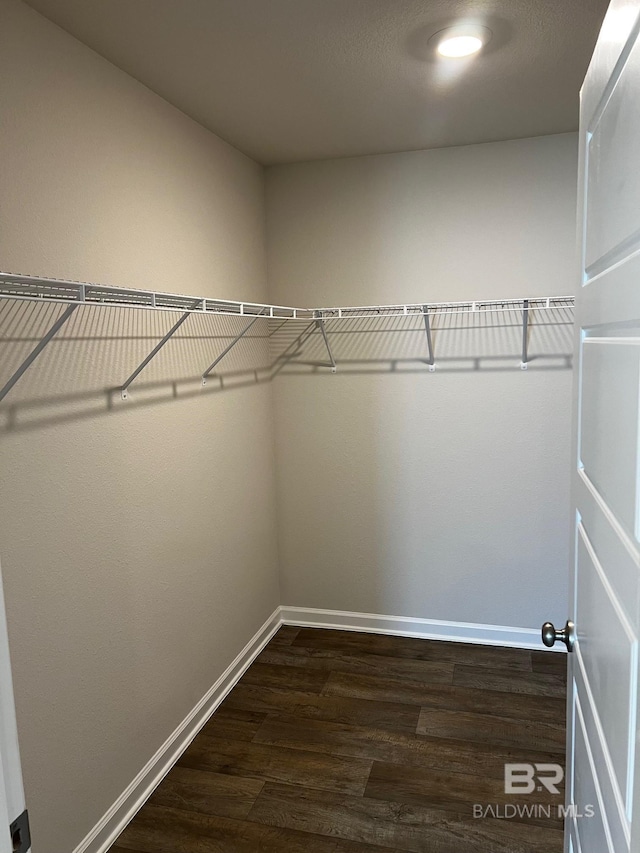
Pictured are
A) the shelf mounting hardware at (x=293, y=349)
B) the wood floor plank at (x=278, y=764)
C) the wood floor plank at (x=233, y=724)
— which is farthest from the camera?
the shelf mounting hardware at (x=293, y=349)

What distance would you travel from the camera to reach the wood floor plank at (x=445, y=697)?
2.70m

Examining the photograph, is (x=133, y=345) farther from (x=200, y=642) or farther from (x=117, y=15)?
(x=200, y=642)

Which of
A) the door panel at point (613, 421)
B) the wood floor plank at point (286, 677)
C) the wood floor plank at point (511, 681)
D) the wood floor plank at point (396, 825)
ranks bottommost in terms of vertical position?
the wood floor plank at point (396, 825)

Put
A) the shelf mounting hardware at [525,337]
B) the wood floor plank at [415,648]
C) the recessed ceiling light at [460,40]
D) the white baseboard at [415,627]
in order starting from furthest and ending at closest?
the white baseboard at [415,627] → the wood floor plank at [415,648] → the shelf mounting hardware at [525,337] → the recessed ceiling light at [460,40]

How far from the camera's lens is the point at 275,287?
339 centimetres

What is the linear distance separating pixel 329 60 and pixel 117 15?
66 cm

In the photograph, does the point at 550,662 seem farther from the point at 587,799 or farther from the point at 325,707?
the point at 587,799

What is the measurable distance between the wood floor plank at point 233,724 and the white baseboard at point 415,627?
→ 845mm

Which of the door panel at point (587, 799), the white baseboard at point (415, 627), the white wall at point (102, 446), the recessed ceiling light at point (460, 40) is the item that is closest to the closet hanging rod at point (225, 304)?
the white wall at point (102, 446)

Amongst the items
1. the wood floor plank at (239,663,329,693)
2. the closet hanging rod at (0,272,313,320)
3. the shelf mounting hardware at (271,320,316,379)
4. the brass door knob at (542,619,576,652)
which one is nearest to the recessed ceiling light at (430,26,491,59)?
the closet hanging rod at (0,272,313,320)

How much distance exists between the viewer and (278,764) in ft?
7.90

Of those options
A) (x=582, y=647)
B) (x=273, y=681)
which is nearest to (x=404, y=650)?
(x=273, y=681)

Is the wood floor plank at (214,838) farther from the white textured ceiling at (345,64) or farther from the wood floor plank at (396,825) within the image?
the white textured ceiling at (345,64)

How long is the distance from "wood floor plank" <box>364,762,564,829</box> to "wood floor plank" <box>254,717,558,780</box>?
4 centimetres
